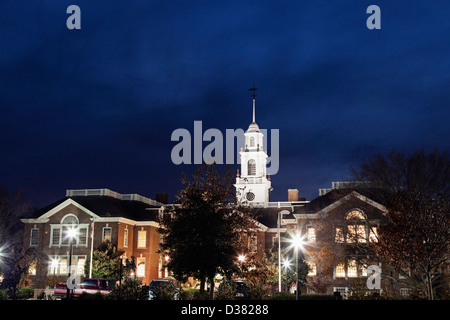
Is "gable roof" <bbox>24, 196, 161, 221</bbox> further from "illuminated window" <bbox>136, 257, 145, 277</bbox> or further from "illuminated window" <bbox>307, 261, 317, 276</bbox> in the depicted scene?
"illuminated window" <bbox>307, 261, 317, 276</bbox>

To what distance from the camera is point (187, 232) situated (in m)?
28.0

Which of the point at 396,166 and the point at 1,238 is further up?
the point at 396,166

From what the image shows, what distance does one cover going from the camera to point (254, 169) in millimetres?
75000

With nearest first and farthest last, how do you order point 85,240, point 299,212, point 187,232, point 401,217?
1. point 187,232
2. point 401,217
3. point 299,212
4. point 85,240

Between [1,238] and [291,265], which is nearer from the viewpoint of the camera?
[291,265]

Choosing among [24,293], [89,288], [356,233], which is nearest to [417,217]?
[356,233]

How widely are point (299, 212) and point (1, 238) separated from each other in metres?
34.3

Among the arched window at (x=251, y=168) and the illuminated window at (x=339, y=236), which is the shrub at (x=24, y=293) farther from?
the arched window at (x=251, y=168)

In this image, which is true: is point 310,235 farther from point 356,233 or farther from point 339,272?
point 356,233

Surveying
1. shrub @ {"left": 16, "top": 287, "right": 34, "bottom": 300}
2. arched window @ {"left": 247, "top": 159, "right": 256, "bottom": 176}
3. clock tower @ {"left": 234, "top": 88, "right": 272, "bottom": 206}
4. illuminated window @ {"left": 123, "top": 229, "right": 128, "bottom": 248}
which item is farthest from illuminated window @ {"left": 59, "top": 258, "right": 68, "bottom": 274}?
arched window @ {"left": 247, "top": 159, "right": 256, "bottom": 176}

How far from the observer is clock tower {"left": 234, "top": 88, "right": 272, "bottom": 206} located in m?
A: 73.6

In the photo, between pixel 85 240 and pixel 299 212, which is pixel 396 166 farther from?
pixel 85 240
